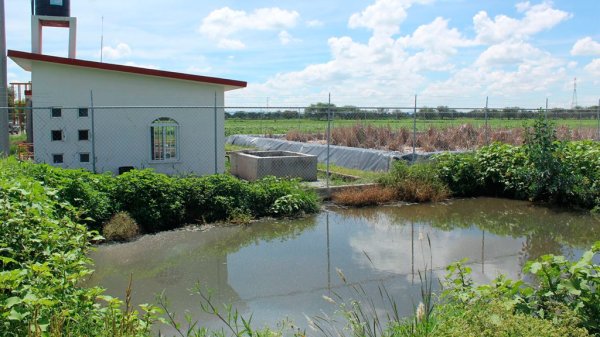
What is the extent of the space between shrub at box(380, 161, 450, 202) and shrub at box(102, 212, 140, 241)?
6.32 meters

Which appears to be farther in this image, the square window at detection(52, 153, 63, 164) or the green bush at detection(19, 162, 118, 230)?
the square window at detection(52, 153, 63, 164)

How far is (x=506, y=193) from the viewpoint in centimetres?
1347

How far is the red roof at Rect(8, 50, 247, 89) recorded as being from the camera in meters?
11.5

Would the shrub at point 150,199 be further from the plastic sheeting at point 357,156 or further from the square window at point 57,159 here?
the plastic sheeting at point 357,156

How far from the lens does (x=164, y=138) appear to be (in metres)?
13.1

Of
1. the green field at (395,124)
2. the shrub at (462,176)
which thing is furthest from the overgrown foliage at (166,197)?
the green field at (395,124)

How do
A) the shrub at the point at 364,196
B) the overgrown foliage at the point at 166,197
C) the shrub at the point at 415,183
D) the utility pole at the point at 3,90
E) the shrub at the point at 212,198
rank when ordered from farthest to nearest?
1. the utility pole at the point at 3,90
2. the shrub at the point at 415,183
3. the shrub at the point at 364,196
4. the shrub at the point at 212,198
5. the overgrown foliage at the point at 166,197

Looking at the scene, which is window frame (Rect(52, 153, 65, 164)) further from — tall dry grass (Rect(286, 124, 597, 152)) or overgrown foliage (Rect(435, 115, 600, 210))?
tall dry grass (Rect(286, 124, 597, 152))

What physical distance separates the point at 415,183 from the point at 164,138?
619cm

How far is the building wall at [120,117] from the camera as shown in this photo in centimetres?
1190

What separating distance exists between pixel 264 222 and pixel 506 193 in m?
6.68

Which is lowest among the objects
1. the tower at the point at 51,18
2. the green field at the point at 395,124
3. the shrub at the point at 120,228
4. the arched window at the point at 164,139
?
the shrub at the point at 120,228

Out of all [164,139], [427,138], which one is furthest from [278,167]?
[427,138]

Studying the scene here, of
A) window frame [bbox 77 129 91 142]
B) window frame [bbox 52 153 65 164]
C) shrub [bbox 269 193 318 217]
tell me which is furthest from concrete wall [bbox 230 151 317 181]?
window frame [bbox 52 153 65 164]
